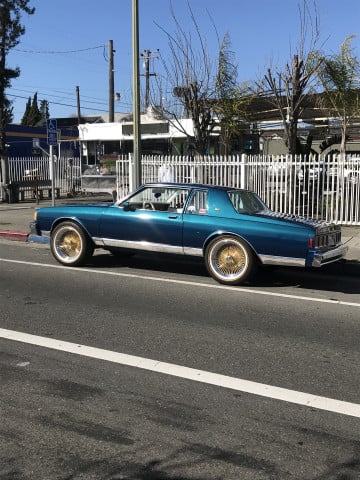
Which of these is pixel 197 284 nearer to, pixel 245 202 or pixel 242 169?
pixel 245 202

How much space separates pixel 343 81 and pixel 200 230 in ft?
31.1

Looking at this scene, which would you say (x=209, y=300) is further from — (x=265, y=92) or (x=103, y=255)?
(x=265, y=92)

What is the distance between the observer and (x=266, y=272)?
8.78m

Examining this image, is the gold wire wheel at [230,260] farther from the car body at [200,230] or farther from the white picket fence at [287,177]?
the white picket fence at [287,177]

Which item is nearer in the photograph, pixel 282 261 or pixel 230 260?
pixel 282 261

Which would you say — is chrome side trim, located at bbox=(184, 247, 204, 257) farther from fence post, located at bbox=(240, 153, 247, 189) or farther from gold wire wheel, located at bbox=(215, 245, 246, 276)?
fence post, located at bbox=(240, 153, 247, 189)

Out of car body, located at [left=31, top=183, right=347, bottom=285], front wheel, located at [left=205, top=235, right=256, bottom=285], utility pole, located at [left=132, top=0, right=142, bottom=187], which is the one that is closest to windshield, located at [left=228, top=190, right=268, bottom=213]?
car body, located at [left=31, top=183, right=347, bottom=285]

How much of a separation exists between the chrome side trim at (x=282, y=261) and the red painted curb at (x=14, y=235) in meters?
6.94

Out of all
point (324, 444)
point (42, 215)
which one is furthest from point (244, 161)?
point (324, 444)

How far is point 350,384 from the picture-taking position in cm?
420

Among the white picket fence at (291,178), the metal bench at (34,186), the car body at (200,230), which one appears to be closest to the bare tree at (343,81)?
the white picket fence at (291,178)

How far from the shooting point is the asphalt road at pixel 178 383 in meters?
3.08

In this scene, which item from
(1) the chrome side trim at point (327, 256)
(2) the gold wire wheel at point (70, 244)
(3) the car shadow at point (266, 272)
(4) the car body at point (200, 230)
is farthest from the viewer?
(2) the gold wire wheel at point (70, 244)

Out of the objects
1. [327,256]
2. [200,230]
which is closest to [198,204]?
[200,230]
